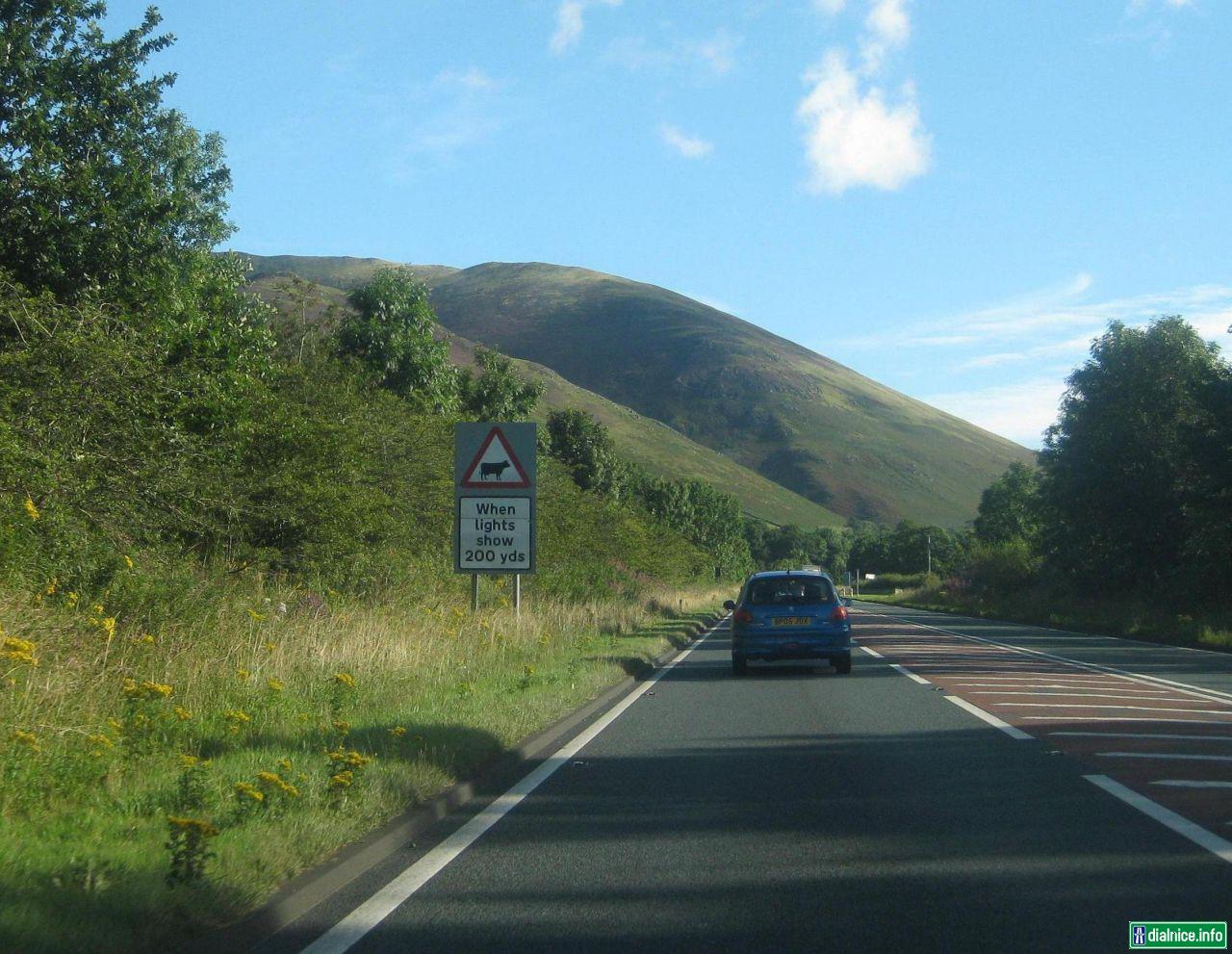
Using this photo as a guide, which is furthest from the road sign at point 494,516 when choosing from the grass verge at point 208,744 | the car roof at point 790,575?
the car roof at point 790,575

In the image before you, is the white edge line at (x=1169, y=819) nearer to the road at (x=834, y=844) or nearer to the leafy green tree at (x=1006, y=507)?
the road at (x=834, y=844)

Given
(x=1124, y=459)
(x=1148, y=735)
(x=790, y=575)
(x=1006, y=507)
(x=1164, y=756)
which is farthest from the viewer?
(x=1006, y=507)

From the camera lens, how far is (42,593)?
11.2m

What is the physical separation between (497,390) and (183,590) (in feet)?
116

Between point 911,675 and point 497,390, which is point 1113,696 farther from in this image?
point 497,390

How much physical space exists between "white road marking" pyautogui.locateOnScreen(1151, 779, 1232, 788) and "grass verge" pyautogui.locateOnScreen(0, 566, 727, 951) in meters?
5.04

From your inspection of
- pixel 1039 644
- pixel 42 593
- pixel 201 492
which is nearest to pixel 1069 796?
pixel 42 593

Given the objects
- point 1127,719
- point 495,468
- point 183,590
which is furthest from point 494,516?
point 1127,719

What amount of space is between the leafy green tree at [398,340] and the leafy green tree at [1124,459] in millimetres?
25991

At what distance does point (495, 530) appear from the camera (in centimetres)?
1812

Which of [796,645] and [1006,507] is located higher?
[1006,507]

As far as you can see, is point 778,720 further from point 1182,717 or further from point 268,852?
point 268,852

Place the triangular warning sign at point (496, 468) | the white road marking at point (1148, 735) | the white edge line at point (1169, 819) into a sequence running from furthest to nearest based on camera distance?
1. the triangular warning sign at point (496, 468)
2. the white road marking at point (1148, 735)
3. the white edge line at point (1169, 819)

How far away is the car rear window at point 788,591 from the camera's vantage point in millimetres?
20438
